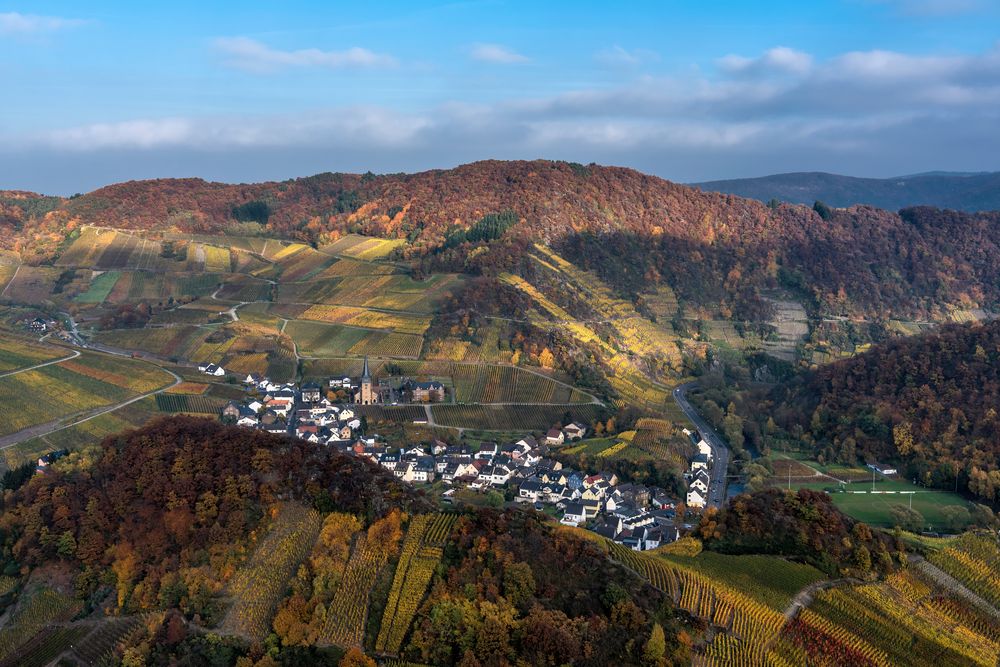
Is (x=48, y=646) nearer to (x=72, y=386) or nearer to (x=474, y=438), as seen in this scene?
(x=474, y=438)

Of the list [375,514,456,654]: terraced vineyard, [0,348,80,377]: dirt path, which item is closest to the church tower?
[0,348,80,377]: dirt path

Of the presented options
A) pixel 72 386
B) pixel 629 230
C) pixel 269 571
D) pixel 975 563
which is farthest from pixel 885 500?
pixel 629 230

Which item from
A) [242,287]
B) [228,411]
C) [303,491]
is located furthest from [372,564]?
[242,287]

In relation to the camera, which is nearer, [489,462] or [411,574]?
[411,574]

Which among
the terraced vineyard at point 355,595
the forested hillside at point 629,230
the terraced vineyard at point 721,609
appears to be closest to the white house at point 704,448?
the terraced vineyard at point 721,609

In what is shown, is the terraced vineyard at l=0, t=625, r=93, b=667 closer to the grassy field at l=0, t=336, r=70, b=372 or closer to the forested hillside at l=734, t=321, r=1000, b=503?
the grassy field at l=0, t=336, r=70, b=372
